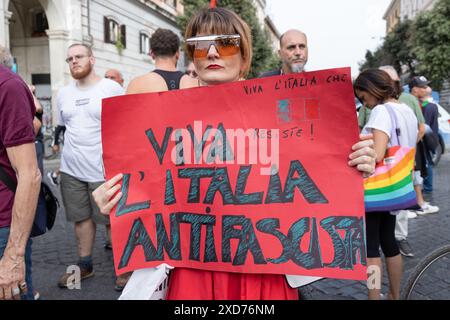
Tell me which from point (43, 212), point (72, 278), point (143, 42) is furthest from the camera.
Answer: point (143, 42)

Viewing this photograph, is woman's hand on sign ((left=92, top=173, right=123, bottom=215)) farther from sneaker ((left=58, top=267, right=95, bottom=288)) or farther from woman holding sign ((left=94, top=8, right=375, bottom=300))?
sneaker ((left=58, top=267, right=95, bottom=288))

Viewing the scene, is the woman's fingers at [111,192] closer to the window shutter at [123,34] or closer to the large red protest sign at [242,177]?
the large red protest sign at [242,177]

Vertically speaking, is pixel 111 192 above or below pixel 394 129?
below

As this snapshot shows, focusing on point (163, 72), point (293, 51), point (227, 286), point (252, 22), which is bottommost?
point (227, 286)

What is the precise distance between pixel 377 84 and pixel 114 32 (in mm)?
19466

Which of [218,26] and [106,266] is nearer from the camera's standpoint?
[218,26]

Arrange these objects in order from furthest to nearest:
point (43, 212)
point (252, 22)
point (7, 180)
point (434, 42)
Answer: point (434, 42)
point (252, 22)
point (43, 212)
point (7, 180)

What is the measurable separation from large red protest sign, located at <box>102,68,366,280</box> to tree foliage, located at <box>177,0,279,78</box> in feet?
75.9

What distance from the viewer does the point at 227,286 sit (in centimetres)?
154

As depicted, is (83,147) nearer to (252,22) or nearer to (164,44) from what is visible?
(164,44)

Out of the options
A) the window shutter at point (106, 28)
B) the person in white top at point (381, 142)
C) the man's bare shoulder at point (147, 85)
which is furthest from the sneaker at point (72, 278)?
the window shutter at point (106, 28)

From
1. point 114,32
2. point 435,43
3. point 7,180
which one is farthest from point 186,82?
point 435,43

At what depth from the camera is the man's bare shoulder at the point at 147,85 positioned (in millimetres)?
3303
